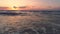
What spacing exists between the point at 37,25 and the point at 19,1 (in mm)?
366

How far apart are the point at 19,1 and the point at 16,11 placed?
0.46ft

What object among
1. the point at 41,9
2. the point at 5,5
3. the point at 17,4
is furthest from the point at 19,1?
Answer: the point at 41,9

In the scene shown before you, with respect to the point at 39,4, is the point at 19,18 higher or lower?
lower

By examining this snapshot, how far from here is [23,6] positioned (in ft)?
4.97

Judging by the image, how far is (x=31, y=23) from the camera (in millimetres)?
1410

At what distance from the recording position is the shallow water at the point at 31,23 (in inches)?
50.9

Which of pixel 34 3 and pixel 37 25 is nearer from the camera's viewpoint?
pixel 37 25

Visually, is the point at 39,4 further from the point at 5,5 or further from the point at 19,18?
the point at 5,5

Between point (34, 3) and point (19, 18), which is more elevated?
point (34, 3)

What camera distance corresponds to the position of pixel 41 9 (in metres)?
1.48

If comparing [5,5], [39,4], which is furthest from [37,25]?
[5,5]

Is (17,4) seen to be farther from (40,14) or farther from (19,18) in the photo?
(40,14)

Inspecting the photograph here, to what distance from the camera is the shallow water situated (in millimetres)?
1292

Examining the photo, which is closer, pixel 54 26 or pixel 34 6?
pixel 54 26
